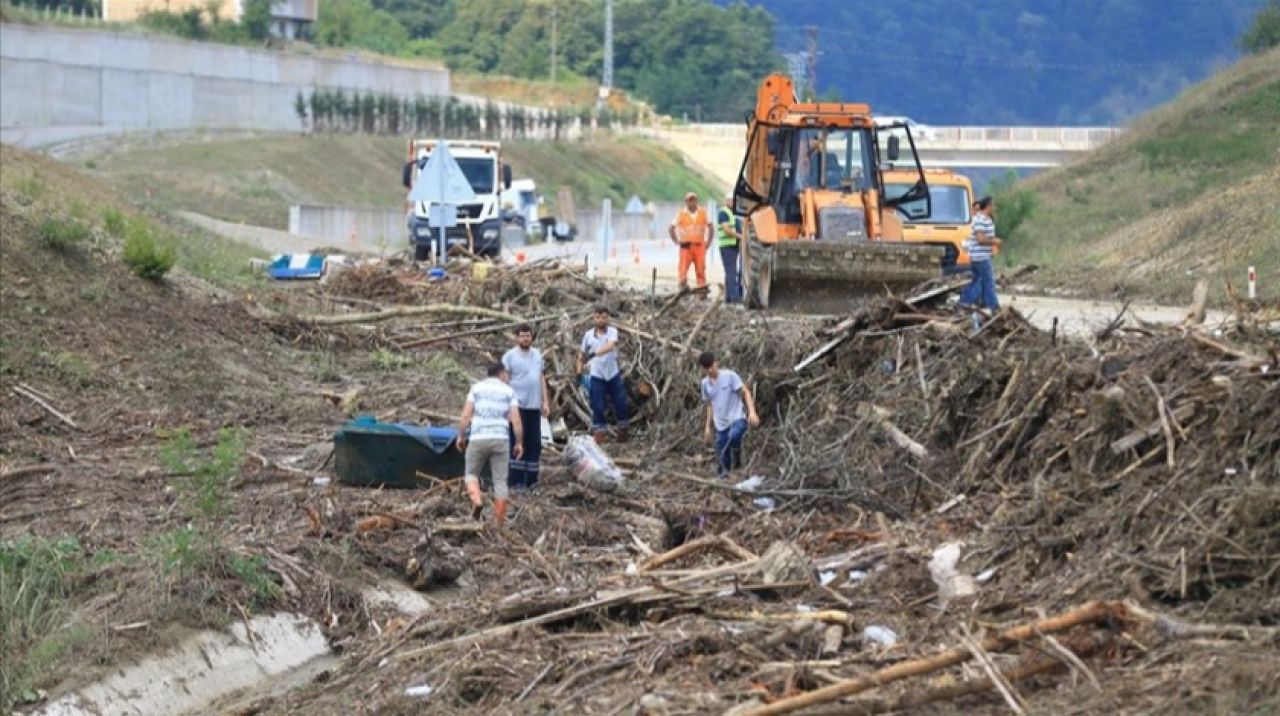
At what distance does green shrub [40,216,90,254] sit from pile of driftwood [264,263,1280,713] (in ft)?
27.2

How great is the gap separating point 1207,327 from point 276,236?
3872cm

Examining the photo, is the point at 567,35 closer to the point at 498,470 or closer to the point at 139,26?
the point at 139,26

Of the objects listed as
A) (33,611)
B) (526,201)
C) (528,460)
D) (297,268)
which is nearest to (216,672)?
(33,611)

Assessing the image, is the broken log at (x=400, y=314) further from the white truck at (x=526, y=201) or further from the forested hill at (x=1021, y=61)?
the forested hill at (x=1021, y=61)

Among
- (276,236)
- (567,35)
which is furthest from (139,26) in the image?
(567,35)

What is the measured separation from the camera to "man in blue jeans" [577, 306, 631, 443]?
19.7 m

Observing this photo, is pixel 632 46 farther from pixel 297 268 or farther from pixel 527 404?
pixel 527 404

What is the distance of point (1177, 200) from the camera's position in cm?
4497

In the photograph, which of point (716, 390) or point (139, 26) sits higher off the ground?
point (139, 26)

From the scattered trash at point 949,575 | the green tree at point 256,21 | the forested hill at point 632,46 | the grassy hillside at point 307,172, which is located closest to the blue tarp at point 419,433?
the scattered trash at point 949,575

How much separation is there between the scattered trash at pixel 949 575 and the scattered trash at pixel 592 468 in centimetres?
477

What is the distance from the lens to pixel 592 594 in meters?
12.3

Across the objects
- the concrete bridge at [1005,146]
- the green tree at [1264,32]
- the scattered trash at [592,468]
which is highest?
the green tree at [1264,32]

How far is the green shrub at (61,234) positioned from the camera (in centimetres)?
2383
